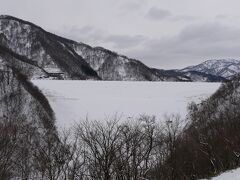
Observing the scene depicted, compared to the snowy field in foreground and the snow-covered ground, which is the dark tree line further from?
the snow-covered ground

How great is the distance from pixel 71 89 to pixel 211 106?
1738 inches

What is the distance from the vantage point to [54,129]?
6006 centimetres

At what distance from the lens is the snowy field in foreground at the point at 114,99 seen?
77.7 m

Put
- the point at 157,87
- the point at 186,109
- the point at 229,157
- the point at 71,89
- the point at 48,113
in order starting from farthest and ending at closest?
the point at 157,87 → the point at 71,89 → the point at 186,109 → the point at 48,113 → the point at 229,157

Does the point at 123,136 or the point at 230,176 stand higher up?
the point at 230,176

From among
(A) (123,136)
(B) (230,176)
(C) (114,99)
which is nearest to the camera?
(B) (230,176)

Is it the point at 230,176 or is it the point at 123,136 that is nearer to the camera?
the point at 230,176

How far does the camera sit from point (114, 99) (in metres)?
92.2

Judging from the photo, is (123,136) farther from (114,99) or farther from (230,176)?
(114,99)

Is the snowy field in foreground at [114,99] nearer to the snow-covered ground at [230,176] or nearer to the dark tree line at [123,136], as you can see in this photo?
the dark tree line at [123,136]

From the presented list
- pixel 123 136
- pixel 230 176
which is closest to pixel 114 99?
pixel 123 136

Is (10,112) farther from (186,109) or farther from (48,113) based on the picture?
(186,109)

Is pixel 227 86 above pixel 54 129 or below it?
above

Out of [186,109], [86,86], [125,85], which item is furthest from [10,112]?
[125,85]
